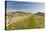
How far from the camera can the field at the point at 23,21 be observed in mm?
955

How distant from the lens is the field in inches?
37.6

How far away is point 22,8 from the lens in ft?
3.21

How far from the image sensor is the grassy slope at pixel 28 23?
962mm

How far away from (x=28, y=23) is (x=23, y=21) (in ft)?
0.22

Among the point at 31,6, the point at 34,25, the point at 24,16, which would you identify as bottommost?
the point at 34,25

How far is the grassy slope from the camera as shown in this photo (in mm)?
962

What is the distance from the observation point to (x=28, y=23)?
984 mm

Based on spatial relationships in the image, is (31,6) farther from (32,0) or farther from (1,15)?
(1,15)

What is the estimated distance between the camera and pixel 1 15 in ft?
3.05

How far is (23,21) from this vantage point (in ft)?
3.20

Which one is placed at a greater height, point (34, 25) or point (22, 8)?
point (22, 8)

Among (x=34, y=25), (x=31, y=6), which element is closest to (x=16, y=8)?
(x=31, y=6)

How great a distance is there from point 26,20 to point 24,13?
3.5 inches

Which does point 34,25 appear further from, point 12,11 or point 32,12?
point 12,11
